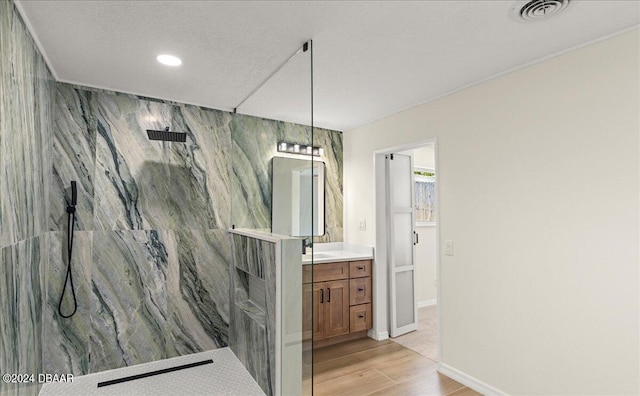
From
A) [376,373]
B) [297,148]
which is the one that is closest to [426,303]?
[376,373]

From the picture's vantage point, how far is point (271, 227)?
2602mm

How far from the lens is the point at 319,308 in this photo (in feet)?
11.5

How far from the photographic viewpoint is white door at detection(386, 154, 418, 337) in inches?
154

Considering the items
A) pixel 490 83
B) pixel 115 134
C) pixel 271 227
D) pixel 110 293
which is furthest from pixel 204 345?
pixel 490 83

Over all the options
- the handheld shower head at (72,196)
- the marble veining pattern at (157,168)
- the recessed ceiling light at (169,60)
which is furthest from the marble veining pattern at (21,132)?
the recessed ceiling light at (169,60)

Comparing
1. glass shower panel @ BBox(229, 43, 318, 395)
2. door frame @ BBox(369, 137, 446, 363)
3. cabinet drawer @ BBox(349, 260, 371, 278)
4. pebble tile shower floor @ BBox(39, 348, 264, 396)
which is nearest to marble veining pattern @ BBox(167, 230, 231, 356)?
pebble tile shower floor @ BBox(39, 348, 264, 396)

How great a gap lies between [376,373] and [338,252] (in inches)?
57.2

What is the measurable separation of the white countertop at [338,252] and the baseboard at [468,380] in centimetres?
131

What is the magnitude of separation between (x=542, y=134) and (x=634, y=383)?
1.55m

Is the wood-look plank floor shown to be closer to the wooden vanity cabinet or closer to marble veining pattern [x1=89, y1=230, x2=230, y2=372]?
the wooden vanity cabinet

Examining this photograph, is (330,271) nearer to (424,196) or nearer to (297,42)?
(297,42)

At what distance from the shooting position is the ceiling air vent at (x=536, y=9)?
1707 millimetres

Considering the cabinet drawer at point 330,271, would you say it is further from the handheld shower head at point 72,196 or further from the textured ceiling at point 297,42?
the handheld shower head at point 72,196

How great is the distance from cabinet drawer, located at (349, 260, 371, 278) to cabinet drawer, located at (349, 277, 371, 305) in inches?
2.1
